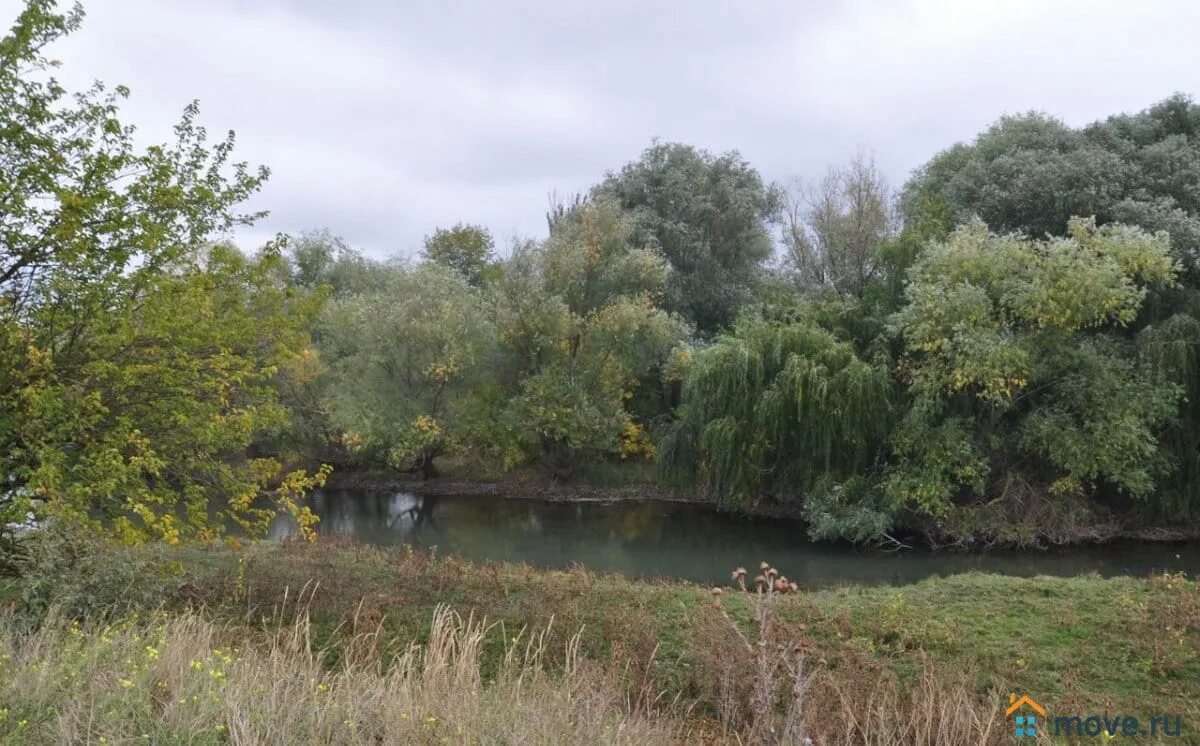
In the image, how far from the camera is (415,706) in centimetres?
424

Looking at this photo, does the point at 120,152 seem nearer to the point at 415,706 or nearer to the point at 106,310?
the point at 106,310

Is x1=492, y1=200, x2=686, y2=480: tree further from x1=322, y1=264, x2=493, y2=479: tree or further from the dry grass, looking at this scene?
the dry grass

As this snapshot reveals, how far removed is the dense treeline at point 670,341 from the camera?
7.18 meters

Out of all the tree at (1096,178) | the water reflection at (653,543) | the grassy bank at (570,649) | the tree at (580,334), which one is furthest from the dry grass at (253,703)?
the tree at (580,334)

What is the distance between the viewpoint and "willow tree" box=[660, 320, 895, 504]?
18094mm

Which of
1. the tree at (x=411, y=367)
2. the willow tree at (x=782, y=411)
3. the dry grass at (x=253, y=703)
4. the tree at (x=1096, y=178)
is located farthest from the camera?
the tree at (x=411, y=367)

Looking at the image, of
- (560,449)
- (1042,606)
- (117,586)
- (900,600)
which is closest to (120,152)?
(117,586)

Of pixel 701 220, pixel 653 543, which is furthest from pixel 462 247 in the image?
pixel 653 543

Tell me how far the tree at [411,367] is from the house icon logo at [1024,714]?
21295 mm

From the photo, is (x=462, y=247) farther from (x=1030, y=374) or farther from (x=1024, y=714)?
(x=1024, y=714)
